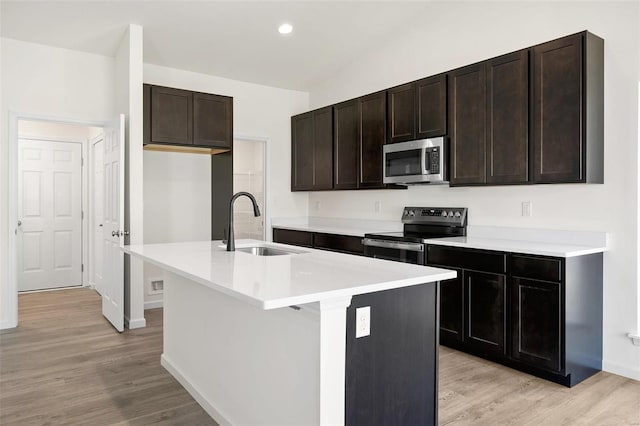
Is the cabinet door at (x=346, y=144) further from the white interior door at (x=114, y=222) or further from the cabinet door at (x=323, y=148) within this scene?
the white interior door at (x=114, y=222)

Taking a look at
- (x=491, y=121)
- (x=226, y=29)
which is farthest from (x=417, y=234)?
(x=226, y=29)

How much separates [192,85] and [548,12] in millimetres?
3649

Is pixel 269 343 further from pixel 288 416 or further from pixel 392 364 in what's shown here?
pixel 392 364

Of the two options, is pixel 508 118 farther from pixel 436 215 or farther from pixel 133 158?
pixel 133 158

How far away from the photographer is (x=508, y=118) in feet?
11.2

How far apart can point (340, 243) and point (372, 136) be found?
1.17 m

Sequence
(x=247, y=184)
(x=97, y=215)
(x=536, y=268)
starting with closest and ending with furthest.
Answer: (x=536, y=268)
(x=97, y=215)
(x=247, y=184)

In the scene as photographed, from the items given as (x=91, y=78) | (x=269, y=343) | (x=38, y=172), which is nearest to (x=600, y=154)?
(x=269, y=343)

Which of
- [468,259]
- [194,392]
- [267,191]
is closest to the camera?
[194,392]

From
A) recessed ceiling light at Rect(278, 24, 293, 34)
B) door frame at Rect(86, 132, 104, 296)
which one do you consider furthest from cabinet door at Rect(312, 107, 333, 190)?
door frame at Rect(86, 132, 104, 296)

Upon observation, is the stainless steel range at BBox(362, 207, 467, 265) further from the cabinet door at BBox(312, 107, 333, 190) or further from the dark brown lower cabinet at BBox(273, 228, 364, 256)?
the cabinet door at BBox(312, 107, 333, 190)

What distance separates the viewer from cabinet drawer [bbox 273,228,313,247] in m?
5.28

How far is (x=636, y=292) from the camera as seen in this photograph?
9.95 ft

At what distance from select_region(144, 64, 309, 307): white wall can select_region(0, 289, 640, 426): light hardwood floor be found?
1.55 metres
